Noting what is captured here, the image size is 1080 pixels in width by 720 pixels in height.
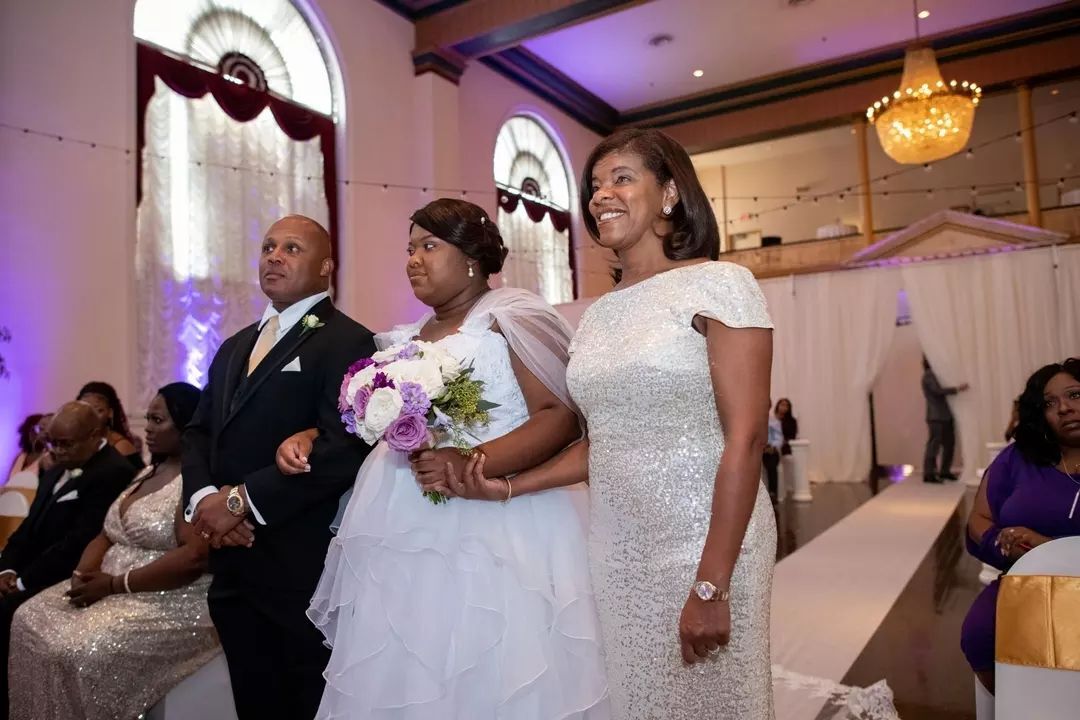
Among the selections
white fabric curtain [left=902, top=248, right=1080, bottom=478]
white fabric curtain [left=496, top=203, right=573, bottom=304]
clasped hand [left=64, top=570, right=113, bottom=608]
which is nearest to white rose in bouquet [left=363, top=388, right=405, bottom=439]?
clasped hand [left=64, top=570, right=113, bottom=608]

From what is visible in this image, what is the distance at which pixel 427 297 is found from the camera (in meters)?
2.21

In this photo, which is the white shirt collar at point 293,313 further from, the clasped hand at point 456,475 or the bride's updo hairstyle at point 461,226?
the clasped hand at point 456,475

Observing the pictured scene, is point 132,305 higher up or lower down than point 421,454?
higher up

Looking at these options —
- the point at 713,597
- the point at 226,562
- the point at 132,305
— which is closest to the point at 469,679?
the point at 713,597

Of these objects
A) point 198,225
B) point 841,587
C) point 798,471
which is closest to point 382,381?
point 841,587

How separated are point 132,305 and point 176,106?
197 cm

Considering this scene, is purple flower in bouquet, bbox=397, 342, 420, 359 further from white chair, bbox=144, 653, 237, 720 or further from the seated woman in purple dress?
the seated woman in purple dress

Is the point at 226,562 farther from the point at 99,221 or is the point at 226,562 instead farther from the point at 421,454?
the point at 99,221

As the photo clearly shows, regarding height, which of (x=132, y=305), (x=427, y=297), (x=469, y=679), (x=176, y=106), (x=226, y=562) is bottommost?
(x=469, y=679)

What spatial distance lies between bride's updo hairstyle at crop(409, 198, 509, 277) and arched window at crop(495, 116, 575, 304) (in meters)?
8.82

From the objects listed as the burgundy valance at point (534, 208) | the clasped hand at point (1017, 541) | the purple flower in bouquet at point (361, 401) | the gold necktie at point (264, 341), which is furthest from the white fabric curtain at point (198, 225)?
the clasped hand at point (1017, 541)

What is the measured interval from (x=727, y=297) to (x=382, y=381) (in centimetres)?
79

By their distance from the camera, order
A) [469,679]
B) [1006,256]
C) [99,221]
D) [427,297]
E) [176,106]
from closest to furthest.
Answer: [469,679], [427,297], [99,221], [176,106], [1006,256]

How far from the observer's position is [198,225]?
23.9 ft
